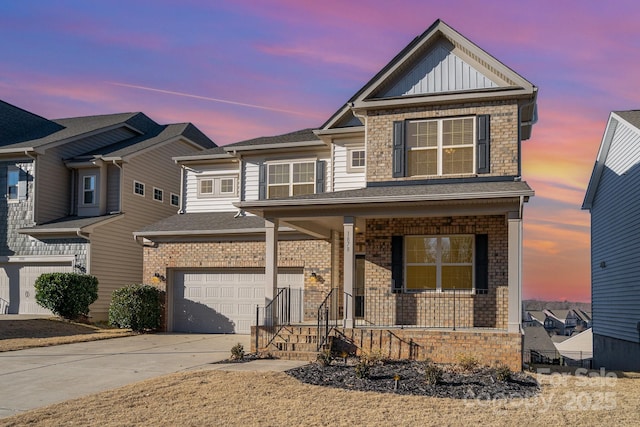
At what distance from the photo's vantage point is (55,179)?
86.5 ft

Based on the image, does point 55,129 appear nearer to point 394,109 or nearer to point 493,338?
point 394,109

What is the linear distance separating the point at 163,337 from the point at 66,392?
31.2ft

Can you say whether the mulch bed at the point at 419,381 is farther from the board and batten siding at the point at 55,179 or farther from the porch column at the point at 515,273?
the board and batten siding at the point at 55,179

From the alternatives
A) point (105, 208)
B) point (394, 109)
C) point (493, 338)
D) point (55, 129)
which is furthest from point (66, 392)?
point (55, 129)

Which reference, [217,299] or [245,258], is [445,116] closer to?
[245,258]

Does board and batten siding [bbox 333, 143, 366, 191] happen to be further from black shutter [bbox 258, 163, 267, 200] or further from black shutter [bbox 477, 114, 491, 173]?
black shutter [bbox 477, 114, 491, 173]

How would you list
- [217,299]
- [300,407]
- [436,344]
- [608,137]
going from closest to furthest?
[300,407] < [436,344] < [217,299] < [608,137]

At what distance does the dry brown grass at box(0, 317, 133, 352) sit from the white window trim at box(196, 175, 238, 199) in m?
5.49

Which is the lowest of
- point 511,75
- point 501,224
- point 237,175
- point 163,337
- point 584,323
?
point 584,323

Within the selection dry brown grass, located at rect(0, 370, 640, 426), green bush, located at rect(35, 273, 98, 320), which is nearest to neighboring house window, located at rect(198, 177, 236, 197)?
green bush, located at rect(35, 273, 98, 320)

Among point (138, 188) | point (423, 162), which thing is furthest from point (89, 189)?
point (423, 162)

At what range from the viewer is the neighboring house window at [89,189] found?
26719 mm

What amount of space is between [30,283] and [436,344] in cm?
1759

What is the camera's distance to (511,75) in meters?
16.1
